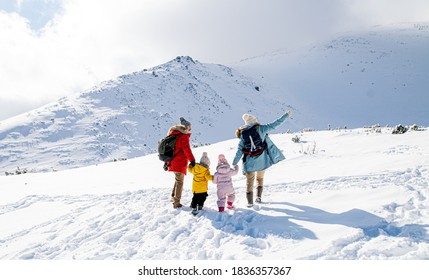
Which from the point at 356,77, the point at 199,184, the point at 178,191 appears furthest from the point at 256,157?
the point at 356,77

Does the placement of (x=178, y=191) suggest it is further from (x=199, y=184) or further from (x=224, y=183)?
(x=224, y=183)

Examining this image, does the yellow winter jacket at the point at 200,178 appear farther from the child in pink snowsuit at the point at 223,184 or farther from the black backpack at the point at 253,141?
the black backpack at the point at 253,141

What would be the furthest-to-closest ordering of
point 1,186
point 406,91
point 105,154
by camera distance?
point 406,91 → point 105,154 → point 1,186

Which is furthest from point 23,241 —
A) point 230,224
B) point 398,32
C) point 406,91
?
point 398,32

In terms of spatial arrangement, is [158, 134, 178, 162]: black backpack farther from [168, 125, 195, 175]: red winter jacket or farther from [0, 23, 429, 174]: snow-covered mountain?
[0, 23, 429, 174]: snow-covered mountain

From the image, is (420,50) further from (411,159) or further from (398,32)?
(411,159)

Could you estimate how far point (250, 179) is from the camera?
24.0 feet

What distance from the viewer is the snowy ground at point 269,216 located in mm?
5293

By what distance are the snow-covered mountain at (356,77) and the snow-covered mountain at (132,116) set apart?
571 cm

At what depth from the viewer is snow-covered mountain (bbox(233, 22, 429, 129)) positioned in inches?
1658

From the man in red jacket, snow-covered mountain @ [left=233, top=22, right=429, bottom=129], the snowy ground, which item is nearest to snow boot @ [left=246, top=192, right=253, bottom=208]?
the snowy ground

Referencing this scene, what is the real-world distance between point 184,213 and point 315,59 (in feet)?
197

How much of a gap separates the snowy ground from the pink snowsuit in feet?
0.95

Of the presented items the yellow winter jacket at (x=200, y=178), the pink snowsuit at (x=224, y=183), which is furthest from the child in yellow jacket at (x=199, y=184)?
the pink snowsuit at (x=224, y=183)
